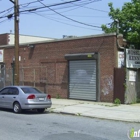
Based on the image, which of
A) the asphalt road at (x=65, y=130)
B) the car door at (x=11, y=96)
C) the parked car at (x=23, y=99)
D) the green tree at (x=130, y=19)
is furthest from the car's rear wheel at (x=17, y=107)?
the green tree at (x=130, y=19)

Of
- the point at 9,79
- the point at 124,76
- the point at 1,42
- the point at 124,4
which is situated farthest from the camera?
the point at 1,42

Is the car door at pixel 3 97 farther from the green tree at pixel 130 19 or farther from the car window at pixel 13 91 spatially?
the green tree at pixel 130 19

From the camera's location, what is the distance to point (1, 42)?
1447 inches

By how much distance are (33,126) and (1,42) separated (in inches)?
1082

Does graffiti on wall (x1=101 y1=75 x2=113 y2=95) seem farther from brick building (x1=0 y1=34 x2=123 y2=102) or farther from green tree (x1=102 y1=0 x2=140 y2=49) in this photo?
green tree (x1=102 y1=0 x2=140 y2=49)

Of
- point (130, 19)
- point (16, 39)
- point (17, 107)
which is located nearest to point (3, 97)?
point (17, 107)

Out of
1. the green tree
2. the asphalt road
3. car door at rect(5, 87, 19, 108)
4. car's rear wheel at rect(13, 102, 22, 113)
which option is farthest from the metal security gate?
the asphalt road

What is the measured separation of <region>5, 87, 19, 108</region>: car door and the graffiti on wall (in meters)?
6.41

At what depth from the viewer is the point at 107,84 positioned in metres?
19.1

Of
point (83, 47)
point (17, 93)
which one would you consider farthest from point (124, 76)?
point (17, 93)

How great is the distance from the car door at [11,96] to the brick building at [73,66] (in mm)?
6326

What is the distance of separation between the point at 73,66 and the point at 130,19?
17.3 feet

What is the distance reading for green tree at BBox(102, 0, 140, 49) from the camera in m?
19.3

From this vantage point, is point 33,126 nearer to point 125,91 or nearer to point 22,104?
point 22,104
